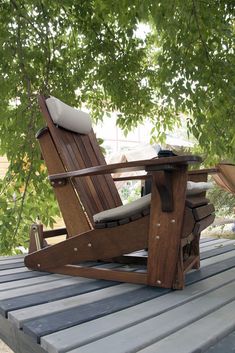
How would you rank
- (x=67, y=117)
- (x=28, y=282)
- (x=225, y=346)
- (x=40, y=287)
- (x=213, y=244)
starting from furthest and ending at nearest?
(x=213, y=244)
(x=67, y=117)
(x=28, y=282)
(x=40, y=287)
(x=225, y=346)

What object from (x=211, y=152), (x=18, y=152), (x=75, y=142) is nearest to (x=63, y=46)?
(x=18, y=152)

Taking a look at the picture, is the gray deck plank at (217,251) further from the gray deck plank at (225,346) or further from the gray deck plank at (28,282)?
the gray deck plank at (225,346)

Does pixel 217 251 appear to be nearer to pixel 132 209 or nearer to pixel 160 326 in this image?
pixel 132 209

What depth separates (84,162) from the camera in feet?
7.55

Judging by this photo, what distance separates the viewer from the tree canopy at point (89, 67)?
9.11 feet

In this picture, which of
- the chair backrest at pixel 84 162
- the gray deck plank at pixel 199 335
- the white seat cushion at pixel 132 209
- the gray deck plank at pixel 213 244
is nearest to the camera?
the gray deck plank at pixel 199 335

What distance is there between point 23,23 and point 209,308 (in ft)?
8.32

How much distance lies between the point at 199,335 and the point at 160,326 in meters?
0.14

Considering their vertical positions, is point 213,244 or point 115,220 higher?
point 115,220

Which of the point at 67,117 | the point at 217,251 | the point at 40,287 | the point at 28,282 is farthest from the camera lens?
the point at 217,251

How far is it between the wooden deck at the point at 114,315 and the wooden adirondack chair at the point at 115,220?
0.28ft

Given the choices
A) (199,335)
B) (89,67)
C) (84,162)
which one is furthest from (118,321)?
(89,67)

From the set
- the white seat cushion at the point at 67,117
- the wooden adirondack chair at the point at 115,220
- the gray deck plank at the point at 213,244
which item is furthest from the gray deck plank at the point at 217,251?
the white seat cushion at the point at 67,117

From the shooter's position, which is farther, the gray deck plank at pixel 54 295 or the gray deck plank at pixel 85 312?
the gray deck plank at pixel 54 295
